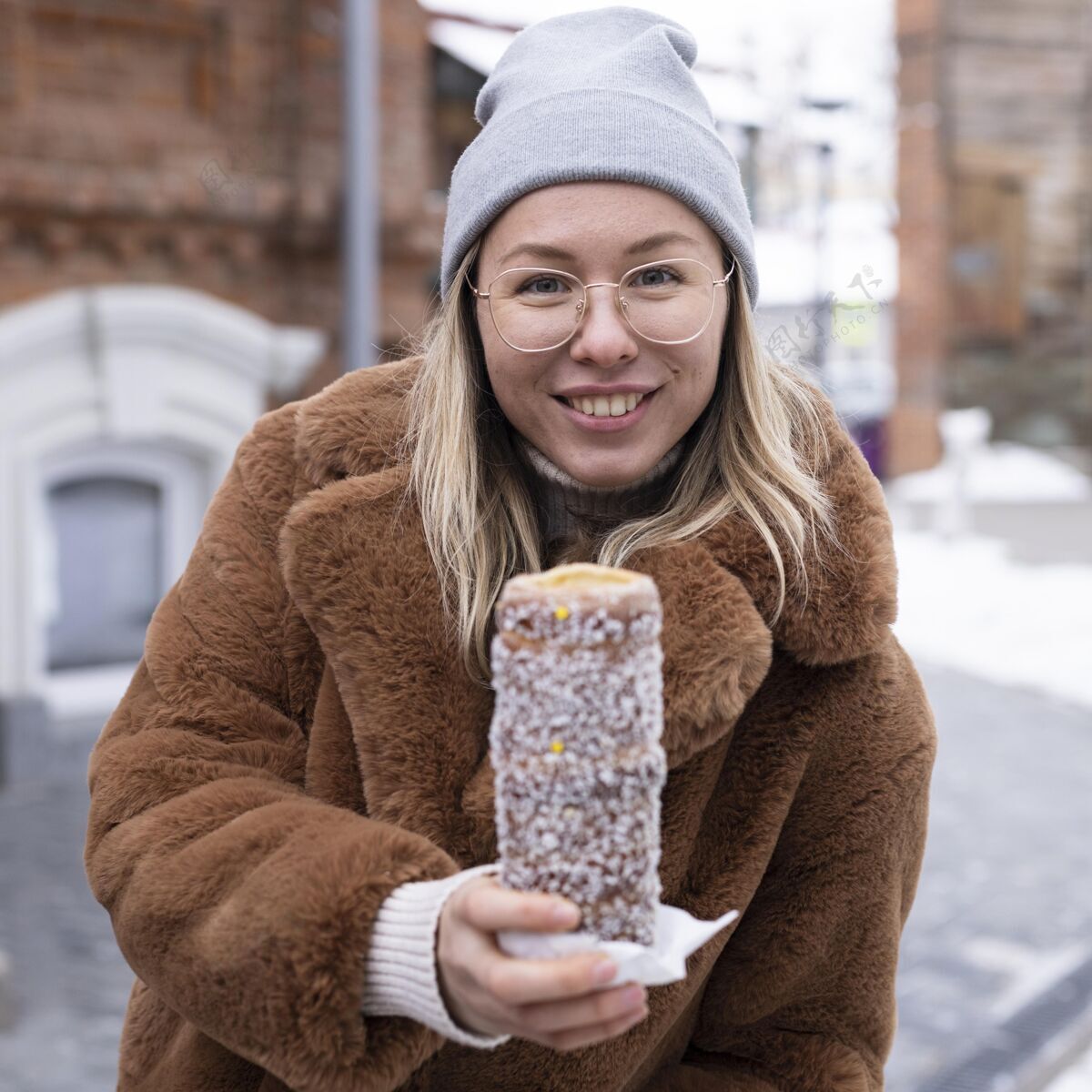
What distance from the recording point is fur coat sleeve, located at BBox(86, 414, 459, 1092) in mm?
1371

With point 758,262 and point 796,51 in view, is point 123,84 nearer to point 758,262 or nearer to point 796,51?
point 758,262

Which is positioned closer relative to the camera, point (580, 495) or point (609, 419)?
point (609, 419)

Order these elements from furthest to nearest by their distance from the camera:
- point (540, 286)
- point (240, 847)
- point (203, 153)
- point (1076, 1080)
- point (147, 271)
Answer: point (203, 153), point (147, 271), point (1076, 1080), point (540, 286), point (240, 847)

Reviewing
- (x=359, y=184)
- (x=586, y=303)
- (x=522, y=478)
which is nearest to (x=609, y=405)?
(x=586, y=303)

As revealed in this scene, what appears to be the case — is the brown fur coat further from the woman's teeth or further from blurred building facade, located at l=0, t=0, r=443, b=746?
blurred building facade, located at l=0, t=0, r=443, b=746

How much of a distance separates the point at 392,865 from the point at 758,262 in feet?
2.97

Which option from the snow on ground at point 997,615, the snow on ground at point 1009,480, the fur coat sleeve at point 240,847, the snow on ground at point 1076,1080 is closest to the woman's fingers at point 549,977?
the fur coat sleeve at point 240,847

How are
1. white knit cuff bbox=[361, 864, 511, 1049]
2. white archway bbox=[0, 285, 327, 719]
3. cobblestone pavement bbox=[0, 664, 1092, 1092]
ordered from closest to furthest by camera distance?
white knit cuff bbox=[361, 864, 511, 1049], cobblestone pavement bbox=[0, 664, 1092, 1092], white archway bbox=[0, 285, 327, 719]

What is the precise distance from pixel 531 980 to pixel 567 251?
2.62 feet

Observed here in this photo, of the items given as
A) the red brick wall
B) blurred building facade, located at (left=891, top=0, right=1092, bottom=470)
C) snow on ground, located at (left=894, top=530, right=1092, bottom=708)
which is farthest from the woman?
blurred building facade, located at (left=891, top=0, right=1092, bottom=470)

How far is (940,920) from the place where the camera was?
5785mm

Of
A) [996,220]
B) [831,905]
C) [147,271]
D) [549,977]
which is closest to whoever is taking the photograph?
[549,977]

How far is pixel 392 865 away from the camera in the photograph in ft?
4.54

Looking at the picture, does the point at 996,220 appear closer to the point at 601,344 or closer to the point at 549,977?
the point at 601,344
